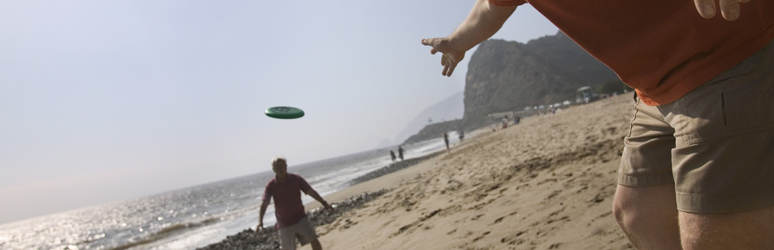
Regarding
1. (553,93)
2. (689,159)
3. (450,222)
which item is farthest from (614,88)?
(689,159)

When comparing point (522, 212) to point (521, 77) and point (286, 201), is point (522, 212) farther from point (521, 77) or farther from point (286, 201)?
point (521, 77)

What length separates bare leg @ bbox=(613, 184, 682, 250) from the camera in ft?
4.83

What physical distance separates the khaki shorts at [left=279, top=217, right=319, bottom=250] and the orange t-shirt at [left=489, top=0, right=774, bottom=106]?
5.48 metres

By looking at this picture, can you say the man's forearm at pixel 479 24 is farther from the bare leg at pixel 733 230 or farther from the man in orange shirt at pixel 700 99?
the bare leg at pixel 733 230

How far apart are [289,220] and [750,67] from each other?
19.3ft

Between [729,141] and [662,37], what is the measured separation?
334mm

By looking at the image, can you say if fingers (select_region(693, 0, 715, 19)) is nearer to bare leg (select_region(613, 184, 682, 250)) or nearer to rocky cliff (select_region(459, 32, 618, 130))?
bare leg (select_region(613, 184, 682, 250))

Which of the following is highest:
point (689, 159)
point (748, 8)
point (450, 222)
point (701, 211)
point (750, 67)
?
point (748, 8)

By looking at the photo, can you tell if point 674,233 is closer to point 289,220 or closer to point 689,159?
point 689,159

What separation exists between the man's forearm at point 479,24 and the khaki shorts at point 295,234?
490cm

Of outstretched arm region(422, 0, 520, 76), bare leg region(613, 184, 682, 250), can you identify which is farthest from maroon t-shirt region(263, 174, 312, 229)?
bare leg region(613, 184, 682, 250)

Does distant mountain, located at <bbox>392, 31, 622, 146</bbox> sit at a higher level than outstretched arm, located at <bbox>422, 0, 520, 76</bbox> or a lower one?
higher

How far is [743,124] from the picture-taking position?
1.11 meters

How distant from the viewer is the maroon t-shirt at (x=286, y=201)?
6.27 m
